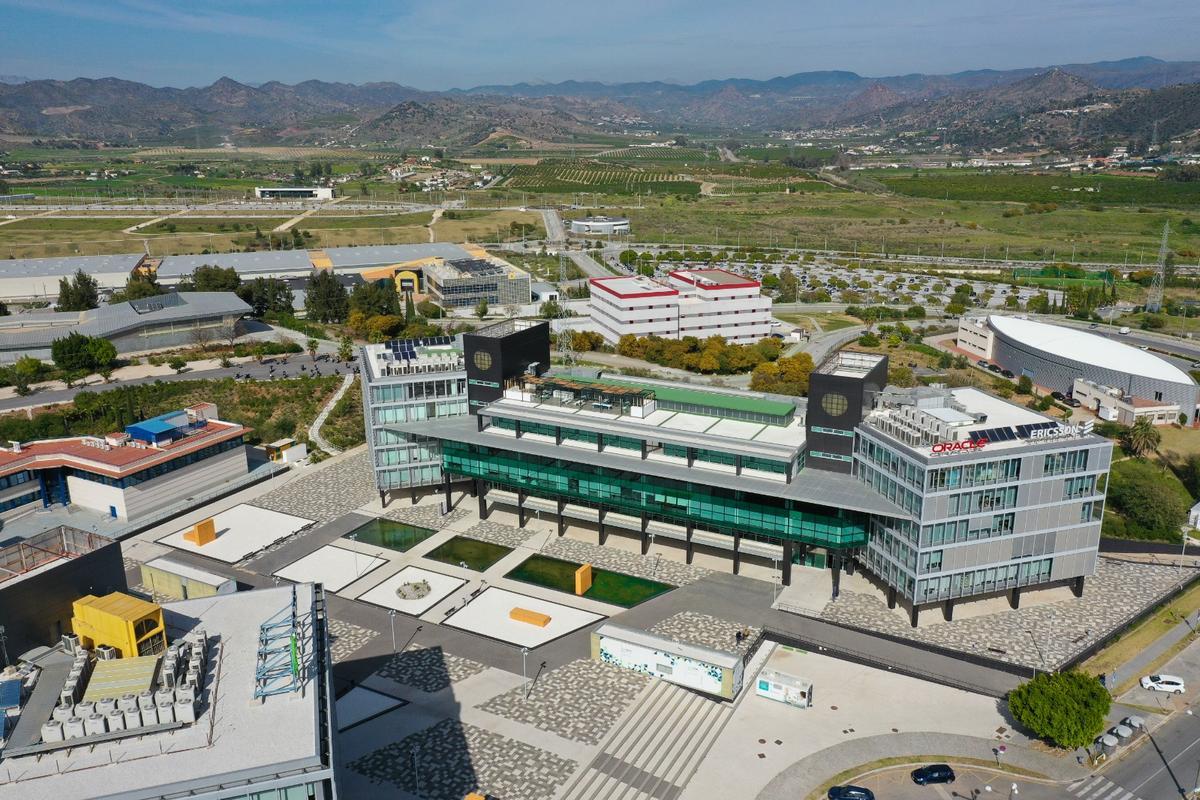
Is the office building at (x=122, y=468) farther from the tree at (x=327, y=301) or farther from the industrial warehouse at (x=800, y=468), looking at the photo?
the tree at (x=327, y=301)

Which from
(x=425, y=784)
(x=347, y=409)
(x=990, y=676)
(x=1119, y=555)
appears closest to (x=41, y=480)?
(x=347, y=409)

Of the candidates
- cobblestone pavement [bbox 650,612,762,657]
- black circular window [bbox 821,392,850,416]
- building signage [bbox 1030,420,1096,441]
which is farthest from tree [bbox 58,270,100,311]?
building signage [bbox 1030,420,1096,441]

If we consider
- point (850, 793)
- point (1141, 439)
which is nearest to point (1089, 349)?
point (1141, 439)

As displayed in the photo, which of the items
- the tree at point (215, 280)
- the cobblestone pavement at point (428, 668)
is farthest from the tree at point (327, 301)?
the cobblestone pavement at point (428, 668)

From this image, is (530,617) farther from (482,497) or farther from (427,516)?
(427,516)

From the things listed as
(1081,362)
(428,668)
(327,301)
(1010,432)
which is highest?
(1010,432)

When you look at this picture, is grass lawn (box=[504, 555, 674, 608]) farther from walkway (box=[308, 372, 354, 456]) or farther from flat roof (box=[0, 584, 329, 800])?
walkway (box=[308, 372, 354, 456])
